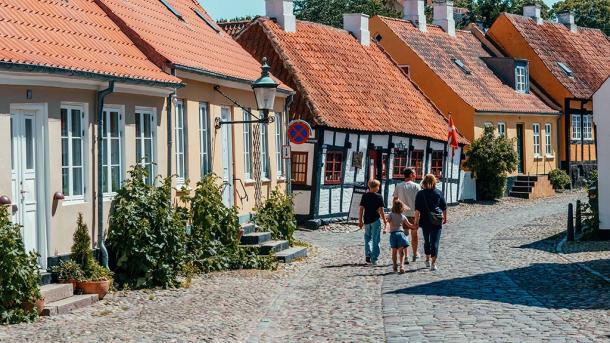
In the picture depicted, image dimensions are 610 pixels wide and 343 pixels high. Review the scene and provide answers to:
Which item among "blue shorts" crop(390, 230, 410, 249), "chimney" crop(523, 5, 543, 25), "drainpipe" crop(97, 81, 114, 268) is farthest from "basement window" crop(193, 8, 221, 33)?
"chimney" crop(523, 5, 543, 25)

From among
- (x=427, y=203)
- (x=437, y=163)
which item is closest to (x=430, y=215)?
(x=427, y=203)

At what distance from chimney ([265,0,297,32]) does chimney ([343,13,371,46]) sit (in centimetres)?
439

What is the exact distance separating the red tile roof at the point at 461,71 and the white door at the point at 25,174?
2828 cm

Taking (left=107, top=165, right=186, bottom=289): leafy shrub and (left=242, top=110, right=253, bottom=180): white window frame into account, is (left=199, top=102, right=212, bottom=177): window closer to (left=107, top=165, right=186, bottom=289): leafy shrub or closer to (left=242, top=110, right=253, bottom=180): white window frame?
(left=242, top=110, right=253, bottom=180): white window frame

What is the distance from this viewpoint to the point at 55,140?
48.9 feet

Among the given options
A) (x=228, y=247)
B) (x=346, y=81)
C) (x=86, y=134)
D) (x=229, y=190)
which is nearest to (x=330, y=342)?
(x=86, y=134)

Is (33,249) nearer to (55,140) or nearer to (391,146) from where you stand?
(55,140)

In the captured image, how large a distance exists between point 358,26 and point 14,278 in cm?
A: 2720

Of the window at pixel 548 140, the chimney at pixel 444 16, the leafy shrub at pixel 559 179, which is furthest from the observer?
the chimney at pixel 444 16

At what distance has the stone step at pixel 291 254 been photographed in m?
20.6

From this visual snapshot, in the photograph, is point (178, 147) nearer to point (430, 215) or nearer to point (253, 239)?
point (253, 239)

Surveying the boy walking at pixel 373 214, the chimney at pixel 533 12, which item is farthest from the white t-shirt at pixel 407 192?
the chimney at pixel 533 12

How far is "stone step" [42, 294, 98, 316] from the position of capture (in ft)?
43.4

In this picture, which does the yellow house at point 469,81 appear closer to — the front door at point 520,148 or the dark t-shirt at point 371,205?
the front door at point 520,148
